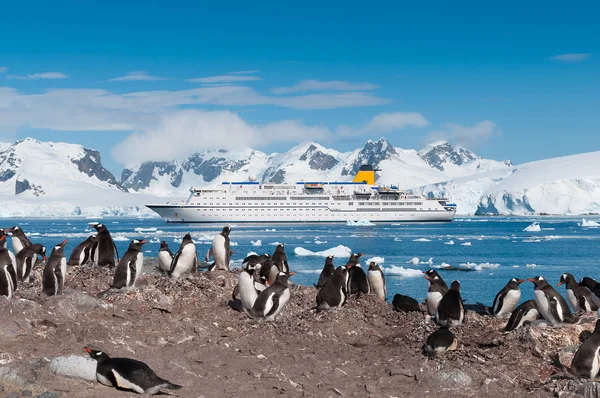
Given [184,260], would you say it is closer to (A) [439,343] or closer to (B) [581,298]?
(A) [439,343]

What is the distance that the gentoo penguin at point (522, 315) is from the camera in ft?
37.0

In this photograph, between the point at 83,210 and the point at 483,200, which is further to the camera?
the point at 83,210

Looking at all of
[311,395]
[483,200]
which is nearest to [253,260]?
[311,395]

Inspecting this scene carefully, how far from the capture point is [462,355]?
9.80 m

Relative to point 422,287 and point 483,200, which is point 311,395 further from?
point 483,200

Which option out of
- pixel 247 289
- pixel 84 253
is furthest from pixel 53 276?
pixel 84 253

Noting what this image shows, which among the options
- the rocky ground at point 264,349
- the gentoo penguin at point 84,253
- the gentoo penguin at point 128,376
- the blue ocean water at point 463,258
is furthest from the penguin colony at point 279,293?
the blue ocean water at point 463,258

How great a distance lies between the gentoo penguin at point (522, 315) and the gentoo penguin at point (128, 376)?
17.4ft

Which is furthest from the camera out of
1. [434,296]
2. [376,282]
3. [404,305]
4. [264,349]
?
[376,282]

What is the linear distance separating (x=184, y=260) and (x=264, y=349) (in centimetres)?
369

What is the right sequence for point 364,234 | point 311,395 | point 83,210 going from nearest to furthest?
1. point 311,395
2. point 364,234
3. point 83,210

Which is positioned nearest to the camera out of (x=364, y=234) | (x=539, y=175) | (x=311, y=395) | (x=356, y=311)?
(x=311, y=395)

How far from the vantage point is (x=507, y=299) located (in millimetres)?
12688

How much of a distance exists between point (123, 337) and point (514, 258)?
133 feet
